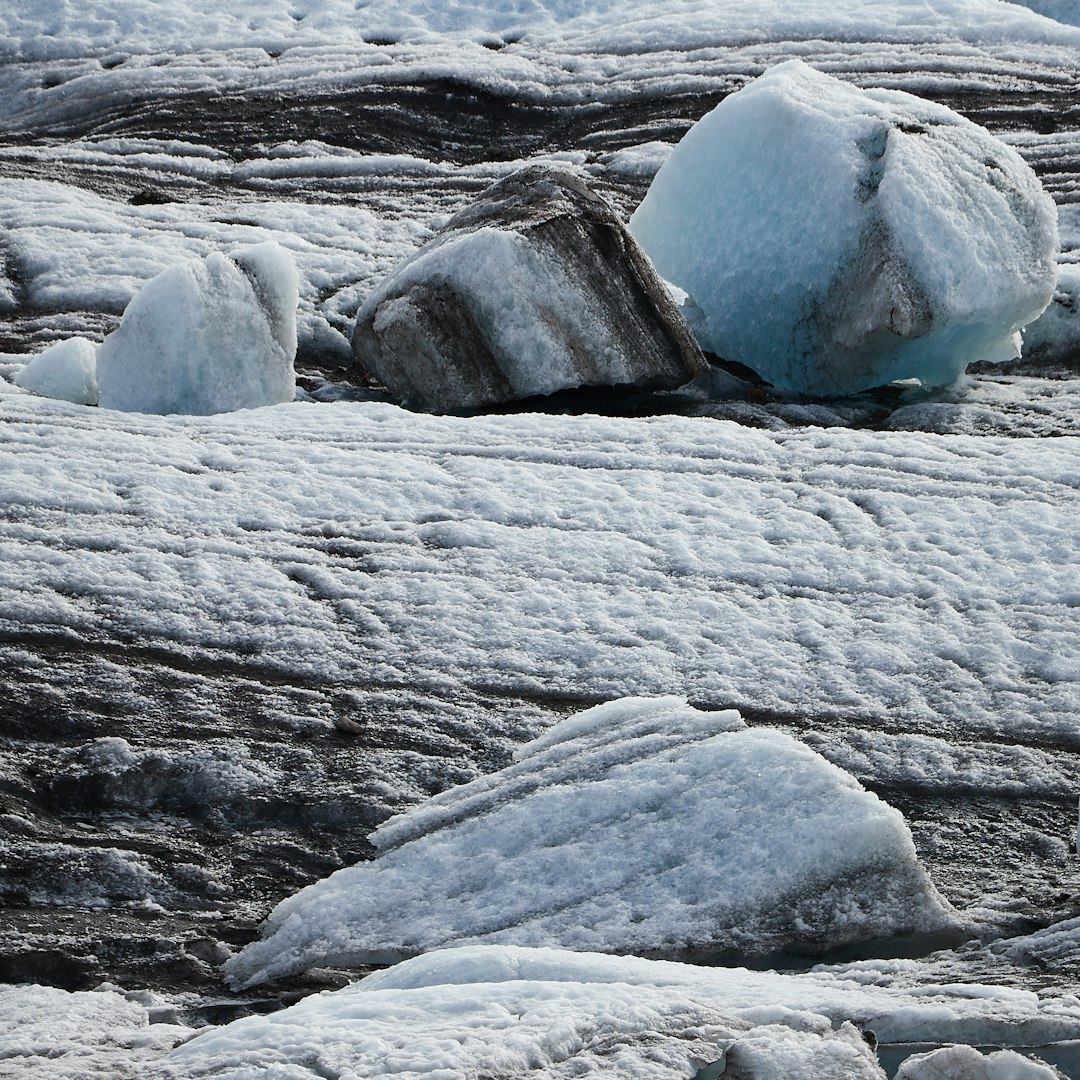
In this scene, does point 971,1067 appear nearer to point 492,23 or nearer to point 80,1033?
point 80,1033

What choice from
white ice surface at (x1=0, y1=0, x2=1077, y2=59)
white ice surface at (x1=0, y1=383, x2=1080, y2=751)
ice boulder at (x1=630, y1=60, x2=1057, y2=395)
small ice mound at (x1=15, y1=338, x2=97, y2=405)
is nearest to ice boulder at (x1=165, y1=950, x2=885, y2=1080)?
white ice surface at (x1=0, y1=383, x2=1080, y2=751)

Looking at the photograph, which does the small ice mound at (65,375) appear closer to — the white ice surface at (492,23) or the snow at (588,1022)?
the snow at (588,1022)

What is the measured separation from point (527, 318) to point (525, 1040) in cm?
301

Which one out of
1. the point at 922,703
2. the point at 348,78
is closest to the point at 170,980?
the point at 922,703

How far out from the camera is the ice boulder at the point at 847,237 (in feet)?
14.2

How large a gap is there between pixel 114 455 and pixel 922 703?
2.15 metres

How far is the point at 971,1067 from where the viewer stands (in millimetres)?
1487

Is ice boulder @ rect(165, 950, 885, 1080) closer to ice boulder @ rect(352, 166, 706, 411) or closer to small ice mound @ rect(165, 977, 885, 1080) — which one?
small ice mound @ rect(165, 977, 885, 1080)

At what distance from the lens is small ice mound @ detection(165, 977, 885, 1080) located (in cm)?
147

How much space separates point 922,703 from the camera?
290 cm

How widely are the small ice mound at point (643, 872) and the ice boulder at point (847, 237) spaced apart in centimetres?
246

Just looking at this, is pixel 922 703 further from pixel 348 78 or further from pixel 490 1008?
pixel 348 78

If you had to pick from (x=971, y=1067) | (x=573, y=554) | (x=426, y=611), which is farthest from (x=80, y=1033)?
(x=573, y=554)

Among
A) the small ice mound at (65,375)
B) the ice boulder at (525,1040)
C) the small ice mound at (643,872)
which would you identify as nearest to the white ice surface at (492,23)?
the small ice mound at (65,375)
